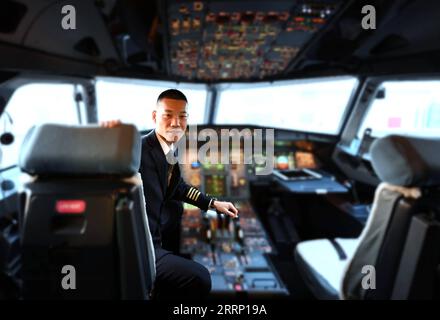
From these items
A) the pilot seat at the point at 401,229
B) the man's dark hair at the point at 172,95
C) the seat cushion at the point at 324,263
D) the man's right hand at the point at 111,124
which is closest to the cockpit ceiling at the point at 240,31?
the man's dark hair at the point at 172,95

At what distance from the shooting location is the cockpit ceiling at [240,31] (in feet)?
5.42

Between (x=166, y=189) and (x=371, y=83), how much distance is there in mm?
2432

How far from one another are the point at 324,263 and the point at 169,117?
109 cm

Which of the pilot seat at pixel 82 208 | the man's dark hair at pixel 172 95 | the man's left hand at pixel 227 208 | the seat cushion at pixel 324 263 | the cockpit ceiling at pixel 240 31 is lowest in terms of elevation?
the seat cushion at pixel 324 263

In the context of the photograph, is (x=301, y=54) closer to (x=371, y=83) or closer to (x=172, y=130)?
(x=371, y=83)

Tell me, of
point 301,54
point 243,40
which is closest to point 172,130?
point 243,40

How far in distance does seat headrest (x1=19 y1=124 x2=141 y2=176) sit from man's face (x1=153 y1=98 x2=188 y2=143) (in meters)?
0.52

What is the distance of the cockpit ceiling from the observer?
165 cm

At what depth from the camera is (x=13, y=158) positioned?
219cm

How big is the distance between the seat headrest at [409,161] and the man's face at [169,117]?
863mm

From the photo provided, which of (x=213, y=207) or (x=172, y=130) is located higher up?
(x=172, y=130)

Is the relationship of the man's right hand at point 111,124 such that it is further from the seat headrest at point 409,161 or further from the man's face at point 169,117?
the seat headrest at point 409,161

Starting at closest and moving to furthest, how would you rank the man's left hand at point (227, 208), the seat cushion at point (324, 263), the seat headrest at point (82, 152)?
the seat headrest at point (82, 152), the seat cushion at point (324, 263), the man's left hand at point (227, 208)
